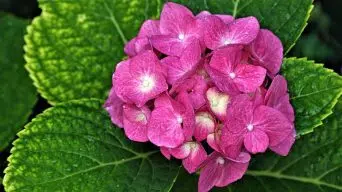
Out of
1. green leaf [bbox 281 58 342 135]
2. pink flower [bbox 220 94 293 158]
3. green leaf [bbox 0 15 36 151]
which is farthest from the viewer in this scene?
green leaf [bbox 0 15 36 151]

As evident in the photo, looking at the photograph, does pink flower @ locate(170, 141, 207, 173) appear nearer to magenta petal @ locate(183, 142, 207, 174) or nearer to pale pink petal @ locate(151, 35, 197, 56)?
magenta petal @ locate(183, 142, 207, 174)

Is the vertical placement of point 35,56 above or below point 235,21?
below

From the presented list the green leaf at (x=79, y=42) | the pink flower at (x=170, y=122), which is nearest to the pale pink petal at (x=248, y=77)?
the pink flower at (x=170, y=122)

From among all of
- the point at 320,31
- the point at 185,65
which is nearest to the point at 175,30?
the point at 185,65

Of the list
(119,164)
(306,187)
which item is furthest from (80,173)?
(306,187)

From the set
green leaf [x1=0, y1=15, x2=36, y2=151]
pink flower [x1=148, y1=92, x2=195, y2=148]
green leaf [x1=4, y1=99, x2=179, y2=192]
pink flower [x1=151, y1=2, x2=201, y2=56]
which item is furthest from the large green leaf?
green leaf [x1=0, y1=15, x2=36, y2=151]

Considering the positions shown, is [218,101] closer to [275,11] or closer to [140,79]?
[140,79]

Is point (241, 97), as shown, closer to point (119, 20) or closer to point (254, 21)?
point (254, 21)
